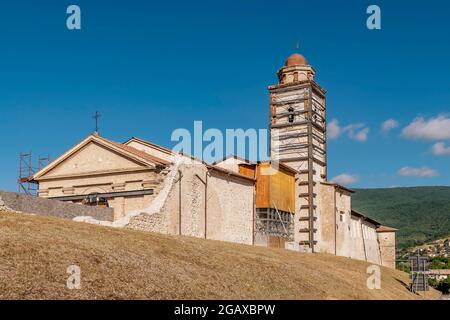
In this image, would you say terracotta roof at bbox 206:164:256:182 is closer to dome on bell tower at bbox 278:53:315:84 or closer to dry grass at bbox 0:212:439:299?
dry grass at bbox 0:212:439:299

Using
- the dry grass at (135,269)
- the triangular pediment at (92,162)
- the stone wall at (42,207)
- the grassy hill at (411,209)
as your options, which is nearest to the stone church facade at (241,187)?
the triangular pediment at (92,162)

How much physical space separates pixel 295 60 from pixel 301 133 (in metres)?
7.25

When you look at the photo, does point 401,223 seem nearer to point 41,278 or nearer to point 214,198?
point 214,198

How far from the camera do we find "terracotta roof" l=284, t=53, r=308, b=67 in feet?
168

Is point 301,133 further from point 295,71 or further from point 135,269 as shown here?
point 135,269

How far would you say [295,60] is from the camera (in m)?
51.3

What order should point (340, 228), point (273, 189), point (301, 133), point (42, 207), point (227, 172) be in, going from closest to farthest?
point (42, 207) < point (227, 172) < point (273, 189) < point (301, 133) < point (340, 228)

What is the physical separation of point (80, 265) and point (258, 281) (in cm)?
792

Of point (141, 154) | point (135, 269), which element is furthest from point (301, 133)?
point (135, 269)

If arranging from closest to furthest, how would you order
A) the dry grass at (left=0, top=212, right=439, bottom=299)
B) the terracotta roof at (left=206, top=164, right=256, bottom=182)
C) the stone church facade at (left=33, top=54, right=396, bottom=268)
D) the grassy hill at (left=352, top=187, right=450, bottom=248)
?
1. the dry grass at (left=0, top=212, right=439, bottom=299)
2. the stone church facade at (left=33, top=54, right=396, bottom=268)
3. the terracotta roof at (left=206, top=164, right=256, bottom=182)
4. the grassy hill at (left=352, top=187, right=450, bottom=248)

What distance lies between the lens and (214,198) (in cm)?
3641

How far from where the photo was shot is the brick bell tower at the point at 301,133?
46.7m

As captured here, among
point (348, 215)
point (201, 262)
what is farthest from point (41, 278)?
point (348, 215)

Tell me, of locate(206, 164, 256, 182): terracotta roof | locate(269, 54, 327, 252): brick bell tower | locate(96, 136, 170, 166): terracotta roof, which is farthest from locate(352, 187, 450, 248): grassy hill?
locate(96, 136, 170, 166): terracotta roof
